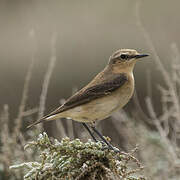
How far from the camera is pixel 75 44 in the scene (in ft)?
47.6

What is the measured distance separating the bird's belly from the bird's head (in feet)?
1.58

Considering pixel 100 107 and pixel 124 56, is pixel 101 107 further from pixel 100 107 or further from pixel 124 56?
pixel 124 56

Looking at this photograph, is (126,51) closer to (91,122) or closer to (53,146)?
(91,122)

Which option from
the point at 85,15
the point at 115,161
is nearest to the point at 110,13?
the point at 85,15

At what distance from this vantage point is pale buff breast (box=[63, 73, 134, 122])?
5.04 m

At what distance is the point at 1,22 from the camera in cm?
1688

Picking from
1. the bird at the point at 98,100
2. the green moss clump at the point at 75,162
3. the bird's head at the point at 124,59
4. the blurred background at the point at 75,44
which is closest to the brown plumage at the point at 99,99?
the bird at the point at 98,100

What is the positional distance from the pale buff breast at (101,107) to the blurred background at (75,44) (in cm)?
529

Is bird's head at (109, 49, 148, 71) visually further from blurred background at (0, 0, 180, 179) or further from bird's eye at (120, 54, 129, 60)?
blurred background at (0, 0, 180, 179)

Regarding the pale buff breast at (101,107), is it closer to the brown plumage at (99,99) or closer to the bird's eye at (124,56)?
the brown plumage at (99,99)

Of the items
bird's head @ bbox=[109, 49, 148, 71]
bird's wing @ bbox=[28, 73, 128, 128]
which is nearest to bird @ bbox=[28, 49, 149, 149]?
bird's wing @ bbox=[28, 73, 128, 128]

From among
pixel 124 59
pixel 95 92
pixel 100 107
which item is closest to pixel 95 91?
pixel 95 92

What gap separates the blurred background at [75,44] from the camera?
38.8 ft

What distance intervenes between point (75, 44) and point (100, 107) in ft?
31.3
